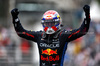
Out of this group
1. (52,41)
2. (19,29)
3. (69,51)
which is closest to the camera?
(52,41)

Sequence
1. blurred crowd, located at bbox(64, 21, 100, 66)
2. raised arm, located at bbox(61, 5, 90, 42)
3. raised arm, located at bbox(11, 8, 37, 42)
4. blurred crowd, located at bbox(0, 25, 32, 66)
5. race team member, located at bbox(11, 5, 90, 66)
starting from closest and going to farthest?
raised arm, located at bbox(61, 5, 90, 42), race team member, located at bbox(11, 5, 90, 66), raised arm, located at bbox(11, 8, 37, 42), blurred crowd, located at bbox(64, 21, 100, 66), blurred crowd, located at bbox(0, 25, 32, 66)

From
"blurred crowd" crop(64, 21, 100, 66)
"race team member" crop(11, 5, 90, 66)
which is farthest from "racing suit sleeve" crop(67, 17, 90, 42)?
"blurred crowd" crop(64, 21, 100, 66)

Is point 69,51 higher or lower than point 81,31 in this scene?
lower

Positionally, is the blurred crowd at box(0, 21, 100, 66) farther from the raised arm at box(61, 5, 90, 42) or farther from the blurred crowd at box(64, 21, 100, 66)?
the raised arm at box(61, 5, 90, 42)

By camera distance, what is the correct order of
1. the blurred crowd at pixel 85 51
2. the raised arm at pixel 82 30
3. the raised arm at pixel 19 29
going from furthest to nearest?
the blurred crowd at pixel 85 51
the raised arm at pixel 19 29
the raised arm at pixel 82 30

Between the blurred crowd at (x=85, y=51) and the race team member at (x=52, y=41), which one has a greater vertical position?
the race team member at (x=52, y=41)

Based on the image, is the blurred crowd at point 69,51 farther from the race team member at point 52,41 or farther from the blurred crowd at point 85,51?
the race team member at point 52,41

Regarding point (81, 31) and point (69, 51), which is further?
point (69, 51)

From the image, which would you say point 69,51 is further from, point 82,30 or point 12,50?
point 82,30

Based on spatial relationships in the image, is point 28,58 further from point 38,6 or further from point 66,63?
point 38,6

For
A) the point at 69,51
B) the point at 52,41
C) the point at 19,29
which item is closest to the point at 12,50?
the point at 69,51

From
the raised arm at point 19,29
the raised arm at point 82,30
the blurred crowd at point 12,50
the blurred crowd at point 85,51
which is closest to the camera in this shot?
the raised arm at point 82,30

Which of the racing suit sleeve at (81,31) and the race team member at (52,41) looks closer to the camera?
the racing suit sleeve at (81,31)

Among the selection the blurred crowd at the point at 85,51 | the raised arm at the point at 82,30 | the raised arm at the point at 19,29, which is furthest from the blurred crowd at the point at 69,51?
the raised arm at the point at 82,30
